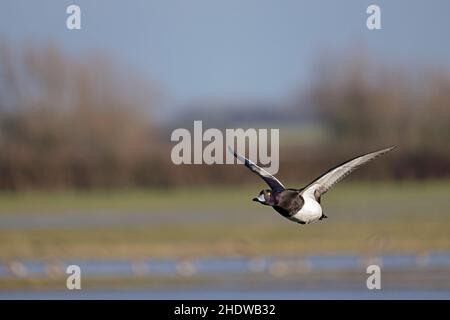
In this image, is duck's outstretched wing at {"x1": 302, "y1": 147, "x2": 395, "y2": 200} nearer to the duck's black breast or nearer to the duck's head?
the duck's black breast

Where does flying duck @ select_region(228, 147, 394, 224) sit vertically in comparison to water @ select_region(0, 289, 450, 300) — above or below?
above

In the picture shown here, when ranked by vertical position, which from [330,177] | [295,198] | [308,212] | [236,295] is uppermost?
[330,177]

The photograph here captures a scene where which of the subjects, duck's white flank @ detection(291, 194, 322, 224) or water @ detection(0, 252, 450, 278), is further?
water @ detection(0, 252, 450, 278)

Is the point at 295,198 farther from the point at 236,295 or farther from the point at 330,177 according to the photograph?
the point at 236,295

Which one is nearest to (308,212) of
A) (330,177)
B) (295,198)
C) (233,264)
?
(295,198)

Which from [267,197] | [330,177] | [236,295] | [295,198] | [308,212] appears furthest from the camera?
[236,295]

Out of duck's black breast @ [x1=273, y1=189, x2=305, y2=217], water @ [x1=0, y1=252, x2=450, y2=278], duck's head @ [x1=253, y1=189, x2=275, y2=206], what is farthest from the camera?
water @ [x1=0, y1=252, x2=450, y2=278]

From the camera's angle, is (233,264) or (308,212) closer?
(308,212)

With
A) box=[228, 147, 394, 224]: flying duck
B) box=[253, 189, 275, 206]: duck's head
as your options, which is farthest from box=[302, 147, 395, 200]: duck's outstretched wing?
box=[253, 189, 275, 206]: duck's head

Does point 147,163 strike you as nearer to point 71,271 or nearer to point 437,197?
point 437,197

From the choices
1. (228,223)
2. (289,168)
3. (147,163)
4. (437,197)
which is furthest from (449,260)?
(147,163)

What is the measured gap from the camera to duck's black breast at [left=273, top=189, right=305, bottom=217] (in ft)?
49.7

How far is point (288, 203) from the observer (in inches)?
598

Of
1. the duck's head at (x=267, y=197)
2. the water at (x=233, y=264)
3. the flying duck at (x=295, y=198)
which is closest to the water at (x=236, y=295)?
the water at (x=233, y=264)
